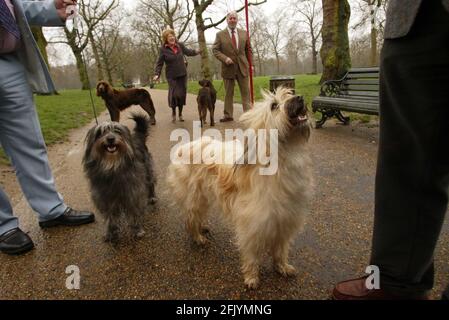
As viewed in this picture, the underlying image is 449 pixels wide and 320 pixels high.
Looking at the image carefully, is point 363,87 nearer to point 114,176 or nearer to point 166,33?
point 166,33

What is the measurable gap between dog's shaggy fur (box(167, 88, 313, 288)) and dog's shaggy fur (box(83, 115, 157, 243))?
103 centimetres

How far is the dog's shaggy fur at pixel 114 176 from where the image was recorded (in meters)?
3.17

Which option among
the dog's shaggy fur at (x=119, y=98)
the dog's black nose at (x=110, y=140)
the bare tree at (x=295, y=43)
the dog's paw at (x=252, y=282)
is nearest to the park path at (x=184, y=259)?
the dog's paw at (x=252, y=282)

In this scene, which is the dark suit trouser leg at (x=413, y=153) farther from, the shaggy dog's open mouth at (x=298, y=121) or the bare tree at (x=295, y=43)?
the bare tree at (x=295, y=43)

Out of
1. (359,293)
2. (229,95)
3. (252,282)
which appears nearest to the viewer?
(359,293)

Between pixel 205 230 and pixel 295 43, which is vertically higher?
pixel 295 43

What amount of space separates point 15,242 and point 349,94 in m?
7.15

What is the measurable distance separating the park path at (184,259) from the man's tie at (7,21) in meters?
2.06

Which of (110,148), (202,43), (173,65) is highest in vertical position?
(202,43)

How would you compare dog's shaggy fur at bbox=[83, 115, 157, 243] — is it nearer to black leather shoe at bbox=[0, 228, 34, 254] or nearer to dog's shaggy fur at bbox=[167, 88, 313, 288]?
black leather shoe at bbox=[0, 228, 34, 254]

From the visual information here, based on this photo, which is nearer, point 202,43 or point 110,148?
point 110,148

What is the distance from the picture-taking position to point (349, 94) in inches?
297


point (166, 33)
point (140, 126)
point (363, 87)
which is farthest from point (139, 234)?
point (166, 33)

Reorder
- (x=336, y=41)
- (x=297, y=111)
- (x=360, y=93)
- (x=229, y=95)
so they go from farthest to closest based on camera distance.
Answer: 1. (x=336, y=41)
2. (x=229, y=95)
3. (x=360, y=93)
4. (x=297, y=111)
